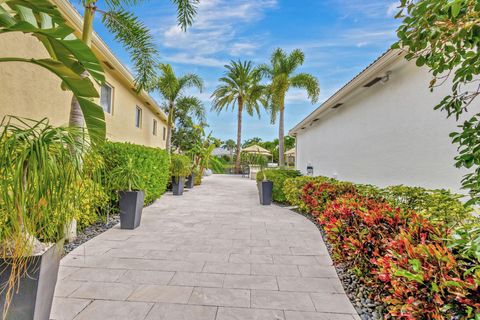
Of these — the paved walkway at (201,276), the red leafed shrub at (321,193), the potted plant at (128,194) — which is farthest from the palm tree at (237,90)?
the paved walkway at (201,276)

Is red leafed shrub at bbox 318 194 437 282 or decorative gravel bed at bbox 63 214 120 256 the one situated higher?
red leafed shrub at bbox 318 194 437 282

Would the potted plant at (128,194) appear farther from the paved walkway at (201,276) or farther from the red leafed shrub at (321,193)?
the red leafed shrub at (321,193)

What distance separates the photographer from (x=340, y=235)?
3.42 meters

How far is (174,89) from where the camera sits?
1438cm

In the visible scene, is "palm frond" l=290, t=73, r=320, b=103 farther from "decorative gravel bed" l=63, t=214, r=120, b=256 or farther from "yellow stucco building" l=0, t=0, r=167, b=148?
"decorative gravel bed" l=63, t=214, r=120, b=256

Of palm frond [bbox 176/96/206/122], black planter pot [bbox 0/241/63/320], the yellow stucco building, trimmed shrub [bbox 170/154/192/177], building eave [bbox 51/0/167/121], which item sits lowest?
black planter pot [bbox 0/241/63/320]

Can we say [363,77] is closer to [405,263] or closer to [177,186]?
[405,263]

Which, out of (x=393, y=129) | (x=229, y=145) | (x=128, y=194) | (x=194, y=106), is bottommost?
(x=128, y=194)

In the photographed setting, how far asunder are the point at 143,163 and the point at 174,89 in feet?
27.9

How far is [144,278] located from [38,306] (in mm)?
1359

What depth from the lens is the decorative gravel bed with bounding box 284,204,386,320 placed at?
2500mm

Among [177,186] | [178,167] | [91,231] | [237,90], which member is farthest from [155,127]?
[91,231]

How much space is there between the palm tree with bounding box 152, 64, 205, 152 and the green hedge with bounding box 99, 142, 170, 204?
19.4 feet

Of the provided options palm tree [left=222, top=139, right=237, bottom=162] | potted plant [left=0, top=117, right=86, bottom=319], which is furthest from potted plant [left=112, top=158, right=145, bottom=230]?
palm tree [left=222, top=139, right=237, bottom=162]
